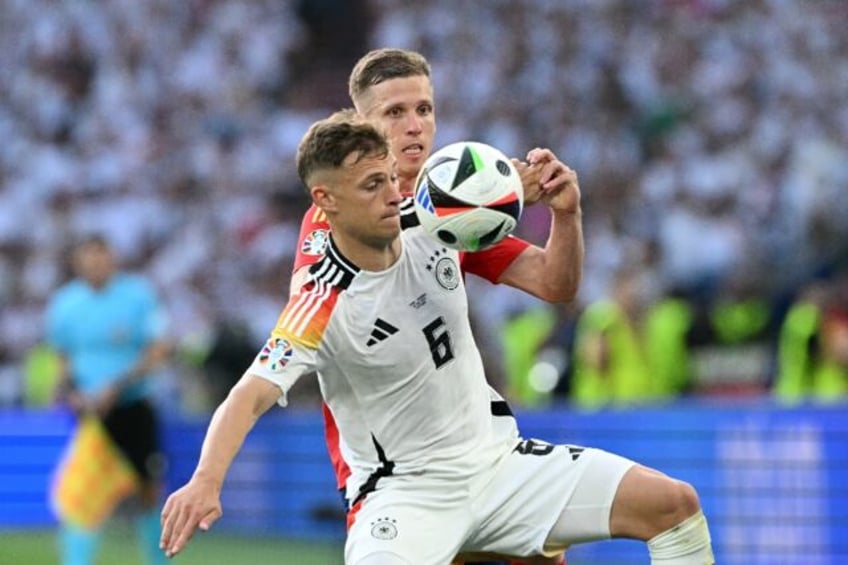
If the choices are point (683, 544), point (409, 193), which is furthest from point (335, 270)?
point (683, 544)

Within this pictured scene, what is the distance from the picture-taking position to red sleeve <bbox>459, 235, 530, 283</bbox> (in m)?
6.58

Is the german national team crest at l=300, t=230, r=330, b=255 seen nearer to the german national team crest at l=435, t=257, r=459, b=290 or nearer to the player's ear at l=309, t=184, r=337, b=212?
the player's ear at l=309, t=184, r=337, b=212

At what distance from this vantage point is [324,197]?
6012 mm

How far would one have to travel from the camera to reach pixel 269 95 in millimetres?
19734

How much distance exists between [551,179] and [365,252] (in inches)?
26.8

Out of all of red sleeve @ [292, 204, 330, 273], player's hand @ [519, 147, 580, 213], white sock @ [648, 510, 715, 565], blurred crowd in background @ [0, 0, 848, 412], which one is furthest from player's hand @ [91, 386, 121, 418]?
white sock @ [648, 510, 715, 565]

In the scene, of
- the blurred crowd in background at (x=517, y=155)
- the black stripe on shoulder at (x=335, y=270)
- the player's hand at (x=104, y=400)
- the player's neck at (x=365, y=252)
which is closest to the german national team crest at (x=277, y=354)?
the black stripe on shoulder at (x=335, y=270)

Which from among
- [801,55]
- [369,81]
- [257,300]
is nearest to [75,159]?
[257,300]

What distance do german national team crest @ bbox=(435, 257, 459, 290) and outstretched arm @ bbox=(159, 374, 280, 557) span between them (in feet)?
2.45

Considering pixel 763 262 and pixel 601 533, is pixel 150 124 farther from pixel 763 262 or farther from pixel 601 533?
pixel 601 533

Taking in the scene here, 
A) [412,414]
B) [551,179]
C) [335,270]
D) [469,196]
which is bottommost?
[412,414]

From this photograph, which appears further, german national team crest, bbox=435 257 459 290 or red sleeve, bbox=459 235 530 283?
red sleeve, bbox=459 235 530 283

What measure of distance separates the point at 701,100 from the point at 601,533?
37.1 feet

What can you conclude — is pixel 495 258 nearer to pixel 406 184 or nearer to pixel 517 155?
pixel 406 184
